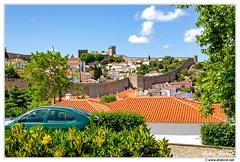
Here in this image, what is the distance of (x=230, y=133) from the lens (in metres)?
8.55

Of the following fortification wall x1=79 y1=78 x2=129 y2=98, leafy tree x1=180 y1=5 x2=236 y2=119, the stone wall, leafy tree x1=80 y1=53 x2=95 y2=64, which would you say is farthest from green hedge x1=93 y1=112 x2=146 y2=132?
leafy tree x1=80 y1=53 x2=95 y2=64

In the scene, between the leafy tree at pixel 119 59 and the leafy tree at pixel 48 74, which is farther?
the leafy tree at pixel 119 59

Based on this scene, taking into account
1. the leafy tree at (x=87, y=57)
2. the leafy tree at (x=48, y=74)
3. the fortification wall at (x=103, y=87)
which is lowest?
the fortification wall at (x=103, y=87)

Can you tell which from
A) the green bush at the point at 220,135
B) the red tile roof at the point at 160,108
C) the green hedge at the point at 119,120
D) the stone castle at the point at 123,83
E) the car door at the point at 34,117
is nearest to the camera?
the car door at the point at 34,117

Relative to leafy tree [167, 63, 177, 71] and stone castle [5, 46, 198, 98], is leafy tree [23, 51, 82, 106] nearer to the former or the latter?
stone castle [5, 46, 198, 98]

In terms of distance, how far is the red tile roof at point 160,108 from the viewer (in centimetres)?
1141

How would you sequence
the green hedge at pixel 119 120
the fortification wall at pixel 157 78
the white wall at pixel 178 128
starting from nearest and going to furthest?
the green hedge at pixel 119 120 → the white wall at pixel 178 128 → the fortification wall at pixel 157 78

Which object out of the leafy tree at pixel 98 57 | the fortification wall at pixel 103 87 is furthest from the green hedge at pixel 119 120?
the leafy tree at pixel 98 57

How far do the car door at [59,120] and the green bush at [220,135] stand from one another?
4.31 meters

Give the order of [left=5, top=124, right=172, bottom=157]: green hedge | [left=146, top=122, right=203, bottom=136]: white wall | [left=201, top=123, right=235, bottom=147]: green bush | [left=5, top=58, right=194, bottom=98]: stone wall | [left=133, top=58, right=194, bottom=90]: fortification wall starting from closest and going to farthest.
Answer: [left=5, top=124, right=172, bottom=157]: green hedge
[left=201, top=123, right=235, bottom=147]: green bush
[left=146, top=122, right=203, bottom=136]: white wall
[left=5, top=58, right=194, bottom=98]: stone wall
[left=133, top=58, right=194, bottom=90]: fortification wall

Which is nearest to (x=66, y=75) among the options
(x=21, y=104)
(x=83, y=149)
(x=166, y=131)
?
(x=21, y=104)

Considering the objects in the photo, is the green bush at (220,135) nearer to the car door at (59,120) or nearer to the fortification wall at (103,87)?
the car door at (59,120)

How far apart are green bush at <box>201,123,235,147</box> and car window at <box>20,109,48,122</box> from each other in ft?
15.2

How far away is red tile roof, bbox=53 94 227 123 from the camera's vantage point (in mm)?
11406
